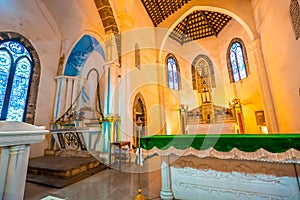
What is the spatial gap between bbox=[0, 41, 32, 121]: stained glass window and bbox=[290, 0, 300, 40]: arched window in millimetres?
7997

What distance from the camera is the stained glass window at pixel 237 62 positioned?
7315 mm

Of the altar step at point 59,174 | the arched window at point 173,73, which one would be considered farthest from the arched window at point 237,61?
the altar step at point 59,174

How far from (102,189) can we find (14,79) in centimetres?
464

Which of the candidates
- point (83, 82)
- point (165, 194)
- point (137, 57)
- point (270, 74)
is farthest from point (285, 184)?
point (83, 82)

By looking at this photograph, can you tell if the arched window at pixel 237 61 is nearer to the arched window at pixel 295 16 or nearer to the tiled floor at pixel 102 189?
the arched window at pixel 295 16

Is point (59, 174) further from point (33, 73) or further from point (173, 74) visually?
point (173, 74)

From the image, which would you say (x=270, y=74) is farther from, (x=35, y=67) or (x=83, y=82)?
(x=35, y=67)

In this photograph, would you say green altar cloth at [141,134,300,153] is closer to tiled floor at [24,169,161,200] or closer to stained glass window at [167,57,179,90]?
tiled floor at [24,169,161,200]

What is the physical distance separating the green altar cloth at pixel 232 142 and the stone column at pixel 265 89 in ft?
12.7

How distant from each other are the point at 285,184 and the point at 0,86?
6624 mm

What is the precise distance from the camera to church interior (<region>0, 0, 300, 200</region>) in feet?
5.49

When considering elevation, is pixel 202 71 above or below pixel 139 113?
above

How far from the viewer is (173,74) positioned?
9469mm

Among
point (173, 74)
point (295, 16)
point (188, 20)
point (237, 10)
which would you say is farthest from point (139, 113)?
point (188, 20)
